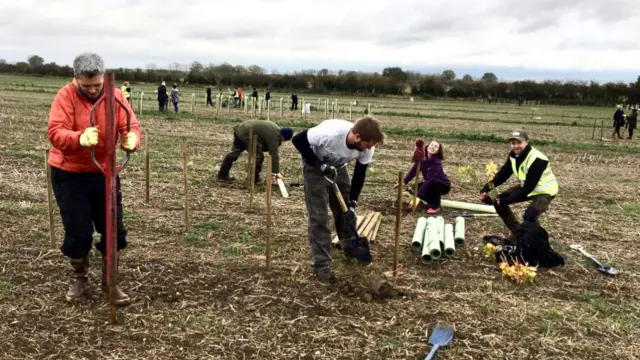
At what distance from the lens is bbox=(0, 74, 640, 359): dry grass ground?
4008mm

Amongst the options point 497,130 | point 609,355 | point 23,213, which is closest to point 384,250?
point 609,355

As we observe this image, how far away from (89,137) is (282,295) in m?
2.19

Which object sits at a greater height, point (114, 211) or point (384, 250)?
point (114, 211)

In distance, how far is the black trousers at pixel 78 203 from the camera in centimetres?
407

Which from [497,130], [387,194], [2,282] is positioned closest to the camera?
[2,282]

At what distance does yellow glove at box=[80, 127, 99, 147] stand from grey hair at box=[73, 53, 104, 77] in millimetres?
467

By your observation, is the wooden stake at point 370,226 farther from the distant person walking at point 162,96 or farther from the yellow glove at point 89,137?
the distant person walking at point 162,96

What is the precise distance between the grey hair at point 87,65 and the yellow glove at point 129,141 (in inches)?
19.1

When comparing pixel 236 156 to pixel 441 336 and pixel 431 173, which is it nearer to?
pixel 431 173

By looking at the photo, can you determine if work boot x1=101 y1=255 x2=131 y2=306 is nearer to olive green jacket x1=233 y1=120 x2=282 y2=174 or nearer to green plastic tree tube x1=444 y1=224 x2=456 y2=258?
green plastic tree tube x1=444 y1=224 x2=456 y2=258

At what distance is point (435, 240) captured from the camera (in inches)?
238

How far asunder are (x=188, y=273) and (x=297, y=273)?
1.07 m

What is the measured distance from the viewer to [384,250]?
6.26 m

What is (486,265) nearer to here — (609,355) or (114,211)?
(609,355)
